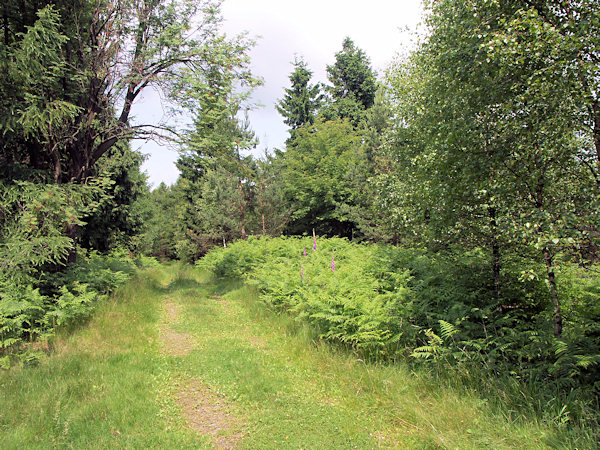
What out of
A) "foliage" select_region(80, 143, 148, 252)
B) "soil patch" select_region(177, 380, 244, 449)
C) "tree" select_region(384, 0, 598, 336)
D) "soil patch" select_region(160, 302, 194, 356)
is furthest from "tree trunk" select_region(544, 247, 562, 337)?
"foliage" select_region(80, 143, 148, 252)

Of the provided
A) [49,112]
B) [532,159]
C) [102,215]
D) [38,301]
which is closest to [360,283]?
[532,159]

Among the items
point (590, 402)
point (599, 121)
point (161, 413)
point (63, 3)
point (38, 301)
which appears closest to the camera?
point (590, 402)

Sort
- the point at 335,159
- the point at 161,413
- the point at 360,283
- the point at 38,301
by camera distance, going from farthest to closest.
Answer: the point at 335,159 → the point at 360,283 → the point at 38,301 → the point at 161,413

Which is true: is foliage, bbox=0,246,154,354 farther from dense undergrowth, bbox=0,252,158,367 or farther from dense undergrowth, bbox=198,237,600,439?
dense undergrowth, bbox=198,237,600,439

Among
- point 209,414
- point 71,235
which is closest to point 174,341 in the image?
point 209,414

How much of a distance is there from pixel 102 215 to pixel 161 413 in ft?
46.5

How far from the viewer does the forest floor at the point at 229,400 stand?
3615 mm

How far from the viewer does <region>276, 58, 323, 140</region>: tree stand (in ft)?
133

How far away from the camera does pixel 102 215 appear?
15750 millimetres

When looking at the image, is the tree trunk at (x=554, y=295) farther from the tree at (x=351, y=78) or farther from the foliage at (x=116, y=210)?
the tree at (x=351, y=78)

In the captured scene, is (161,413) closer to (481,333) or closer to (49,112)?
(481,333)

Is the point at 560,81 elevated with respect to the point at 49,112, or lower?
lower

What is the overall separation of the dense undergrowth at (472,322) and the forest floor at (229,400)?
1.31ft

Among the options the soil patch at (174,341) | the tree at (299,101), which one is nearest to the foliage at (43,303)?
the soil patch at (174,341)
